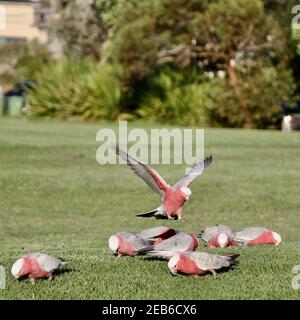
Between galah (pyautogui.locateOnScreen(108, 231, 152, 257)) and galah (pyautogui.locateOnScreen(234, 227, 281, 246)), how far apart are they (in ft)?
4.85

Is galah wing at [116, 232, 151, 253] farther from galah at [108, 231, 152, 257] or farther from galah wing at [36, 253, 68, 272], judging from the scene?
galah wing at [36, 253, 68, 272]

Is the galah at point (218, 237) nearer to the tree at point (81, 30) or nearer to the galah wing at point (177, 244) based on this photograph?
the galah wing at point (177, 244)

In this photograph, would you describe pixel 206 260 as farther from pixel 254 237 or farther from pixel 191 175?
pixel 254 237

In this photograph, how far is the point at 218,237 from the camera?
10.3m

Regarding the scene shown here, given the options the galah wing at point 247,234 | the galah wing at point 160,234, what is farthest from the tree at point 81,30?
the galah wing at point 160,234

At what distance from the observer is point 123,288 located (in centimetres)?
849

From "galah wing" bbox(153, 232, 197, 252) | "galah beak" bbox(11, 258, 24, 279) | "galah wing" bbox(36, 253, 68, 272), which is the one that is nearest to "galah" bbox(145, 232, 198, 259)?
"galah wing" bbox(153, 232, 197, 252)

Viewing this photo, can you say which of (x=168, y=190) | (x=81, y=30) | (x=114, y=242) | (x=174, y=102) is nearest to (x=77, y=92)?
(x=174, y=102)

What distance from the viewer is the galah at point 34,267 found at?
852 cm

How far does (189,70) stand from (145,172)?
33.6 metres

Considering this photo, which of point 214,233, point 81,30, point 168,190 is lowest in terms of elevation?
point 214,233

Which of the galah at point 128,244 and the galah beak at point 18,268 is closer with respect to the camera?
the galah beak at point 18,268

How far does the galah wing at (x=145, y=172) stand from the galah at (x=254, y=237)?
194cm

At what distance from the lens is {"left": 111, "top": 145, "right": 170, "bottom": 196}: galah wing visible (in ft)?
28.2
